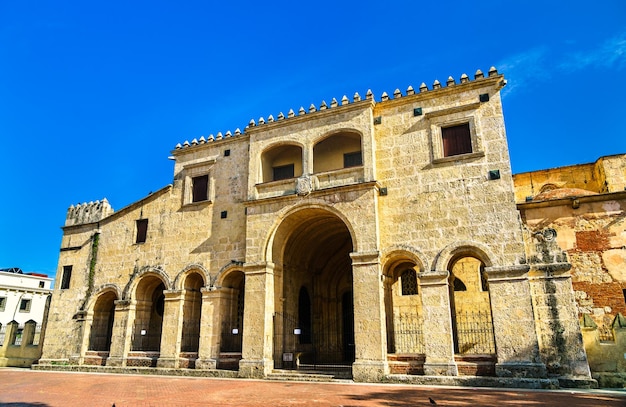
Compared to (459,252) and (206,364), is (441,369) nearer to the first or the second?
(459,252)

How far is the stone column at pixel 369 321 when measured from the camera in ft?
50.0

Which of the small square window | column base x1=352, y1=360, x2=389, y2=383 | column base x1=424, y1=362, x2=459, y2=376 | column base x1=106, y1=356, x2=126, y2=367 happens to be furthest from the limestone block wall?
column base x1=106, y1=356, x2=126, y2=367

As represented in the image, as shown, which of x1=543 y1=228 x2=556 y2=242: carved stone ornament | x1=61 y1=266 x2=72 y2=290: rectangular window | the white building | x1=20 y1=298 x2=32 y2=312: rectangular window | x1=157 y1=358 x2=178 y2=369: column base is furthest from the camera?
x1=20 y1=298 x2=32 y2=312: rectangular window

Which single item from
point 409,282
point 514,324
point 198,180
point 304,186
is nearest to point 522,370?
point 514,324

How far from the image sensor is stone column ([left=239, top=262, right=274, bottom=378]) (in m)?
17.2

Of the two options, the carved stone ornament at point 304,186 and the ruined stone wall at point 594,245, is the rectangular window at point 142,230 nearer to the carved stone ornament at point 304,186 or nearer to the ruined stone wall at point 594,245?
the carved stone ornament at point 304,186

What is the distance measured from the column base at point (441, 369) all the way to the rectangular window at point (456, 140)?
7.59m

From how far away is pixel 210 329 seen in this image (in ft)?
62.8

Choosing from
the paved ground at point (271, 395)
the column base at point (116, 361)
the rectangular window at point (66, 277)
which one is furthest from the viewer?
the rectangular window at point (66, 277)

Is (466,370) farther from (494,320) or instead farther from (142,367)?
(142,367)

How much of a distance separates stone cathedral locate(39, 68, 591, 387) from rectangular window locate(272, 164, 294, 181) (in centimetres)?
7

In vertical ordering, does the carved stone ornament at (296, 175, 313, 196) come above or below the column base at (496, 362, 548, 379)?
above

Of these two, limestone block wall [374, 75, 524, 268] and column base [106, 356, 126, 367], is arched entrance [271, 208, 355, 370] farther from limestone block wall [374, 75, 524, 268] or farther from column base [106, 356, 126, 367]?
column base [106, 356, 126, 367]

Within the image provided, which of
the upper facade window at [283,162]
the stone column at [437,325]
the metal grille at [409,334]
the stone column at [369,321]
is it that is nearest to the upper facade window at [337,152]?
the upper facade window at [283,162]
